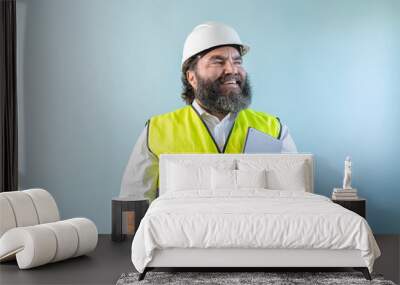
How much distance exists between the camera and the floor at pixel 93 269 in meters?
4.86

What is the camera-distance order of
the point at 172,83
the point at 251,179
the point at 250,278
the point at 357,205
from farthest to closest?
the point at 172,83
the point at 357,205
the point at 251,179
the point at 250,278

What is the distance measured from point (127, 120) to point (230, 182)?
1.45 metres

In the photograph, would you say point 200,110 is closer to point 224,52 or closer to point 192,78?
point 192,78

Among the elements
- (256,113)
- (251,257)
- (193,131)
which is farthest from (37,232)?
(256,113)

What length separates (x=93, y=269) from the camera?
5266 mm

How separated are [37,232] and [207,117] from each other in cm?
240

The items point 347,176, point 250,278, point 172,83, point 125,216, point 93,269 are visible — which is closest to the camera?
point 250,278

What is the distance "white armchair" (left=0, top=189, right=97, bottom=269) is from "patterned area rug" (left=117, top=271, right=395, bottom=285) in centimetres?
70

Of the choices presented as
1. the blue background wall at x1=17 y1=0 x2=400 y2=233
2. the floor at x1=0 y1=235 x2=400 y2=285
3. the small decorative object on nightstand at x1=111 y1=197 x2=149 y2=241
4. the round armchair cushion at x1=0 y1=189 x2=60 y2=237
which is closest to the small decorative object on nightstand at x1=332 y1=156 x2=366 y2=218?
the blue background wall at x1=17 y1=0 x2=400 y2=233

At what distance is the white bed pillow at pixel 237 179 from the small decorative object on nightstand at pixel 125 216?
0.85m

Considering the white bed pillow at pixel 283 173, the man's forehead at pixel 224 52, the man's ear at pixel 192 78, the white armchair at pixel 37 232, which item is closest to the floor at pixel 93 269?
the white armchair at pixel 37 232

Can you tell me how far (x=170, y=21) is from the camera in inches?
275

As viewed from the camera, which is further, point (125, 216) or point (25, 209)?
point (125, 216)

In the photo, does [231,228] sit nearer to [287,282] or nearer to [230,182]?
[287,282]
